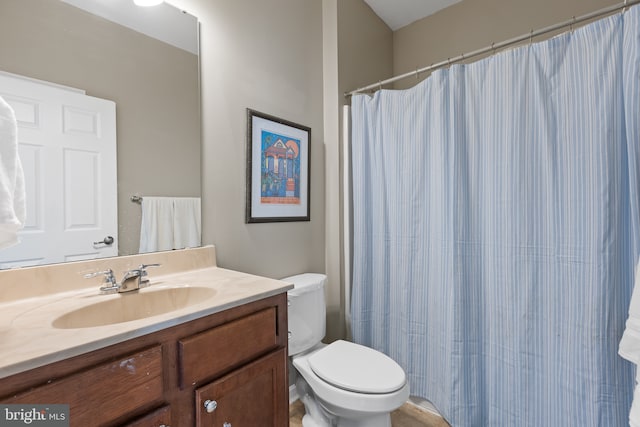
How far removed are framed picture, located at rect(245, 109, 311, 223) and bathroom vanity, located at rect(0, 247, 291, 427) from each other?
0.53 m

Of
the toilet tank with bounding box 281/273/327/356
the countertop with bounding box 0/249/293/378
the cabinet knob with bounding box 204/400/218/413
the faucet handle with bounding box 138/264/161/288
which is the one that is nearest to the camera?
the countertop with bounding box 0/249/293/378

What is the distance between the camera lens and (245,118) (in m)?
1.53

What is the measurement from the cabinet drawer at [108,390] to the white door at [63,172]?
22.0 inches

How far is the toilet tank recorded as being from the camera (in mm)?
1518

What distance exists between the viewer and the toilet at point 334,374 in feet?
4.03

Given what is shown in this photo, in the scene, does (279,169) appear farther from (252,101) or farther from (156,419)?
(156,419)

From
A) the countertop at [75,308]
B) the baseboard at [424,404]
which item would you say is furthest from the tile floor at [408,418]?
the countertop at [75,308]

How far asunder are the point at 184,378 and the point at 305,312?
83 cm

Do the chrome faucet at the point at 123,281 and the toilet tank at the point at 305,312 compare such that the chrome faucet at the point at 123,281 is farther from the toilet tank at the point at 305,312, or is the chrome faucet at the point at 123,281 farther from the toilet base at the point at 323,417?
the toilet base at the point at 323,417

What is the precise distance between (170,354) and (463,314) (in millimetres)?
1358

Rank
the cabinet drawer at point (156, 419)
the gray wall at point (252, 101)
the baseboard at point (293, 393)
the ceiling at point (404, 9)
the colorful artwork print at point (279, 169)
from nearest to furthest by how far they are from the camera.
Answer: the cabinet drawer at point (156, 419), the gray wall at point (252, 101), the colorful artwork print at point (279, 169), the baseboard at point (293, 393), the ceiling at point (404, 9)

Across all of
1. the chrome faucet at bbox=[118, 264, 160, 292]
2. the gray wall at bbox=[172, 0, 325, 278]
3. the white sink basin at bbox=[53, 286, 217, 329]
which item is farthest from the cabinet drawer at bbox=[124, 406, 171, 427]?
the gray wall at bbox=[172, 0, 325, 278]

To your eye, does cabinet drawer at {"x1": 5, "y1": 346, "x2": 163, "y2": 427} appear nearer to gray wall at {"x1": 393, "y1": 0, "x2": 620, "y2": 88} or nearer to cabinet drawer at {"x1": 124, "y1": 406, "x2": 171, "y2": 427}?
cabinet drawer at {"x1": 124, "y1": 406, "x2": 171, "y2": 427}

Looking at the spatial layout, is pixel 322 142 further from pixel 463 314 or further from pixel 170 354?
A: pixel 170 354
